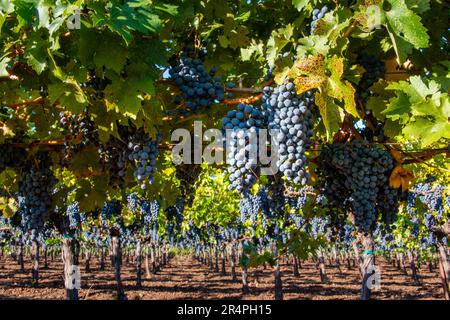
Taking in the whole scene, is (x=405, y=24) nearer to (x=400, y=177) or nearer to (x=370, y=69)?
(x=370, y=69)

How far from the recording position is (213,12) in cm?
320

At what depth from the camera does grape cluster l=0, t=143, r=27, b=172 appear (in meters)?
3.89

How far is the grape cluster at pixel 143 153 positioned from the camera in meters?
2.75

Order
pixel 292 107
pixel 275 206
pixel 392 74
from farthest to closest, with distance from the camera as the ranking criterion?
pixel 275 206, pixel 392 74, pixel 292 107

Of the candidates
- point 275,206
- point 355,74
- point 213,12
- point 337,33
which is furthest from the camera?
point 275,206

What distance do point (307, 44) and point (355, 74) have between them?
0.40 m

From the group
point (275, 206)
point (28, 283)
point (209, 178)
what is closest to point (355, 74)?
point (275, 206)

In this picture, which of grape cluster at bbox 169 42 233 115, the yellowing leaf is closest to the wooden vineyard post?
grape cluster at bbox 169 42 233 115

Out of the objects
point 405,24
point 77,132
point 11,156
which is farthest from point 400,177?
point 11,156

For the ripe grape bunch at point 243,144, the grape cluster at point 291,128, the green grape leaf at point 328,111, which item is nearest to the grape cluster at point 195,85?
the ripe grape bunch at point 243,144

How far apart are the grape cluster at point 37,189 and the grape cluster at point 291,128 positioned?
2932mm

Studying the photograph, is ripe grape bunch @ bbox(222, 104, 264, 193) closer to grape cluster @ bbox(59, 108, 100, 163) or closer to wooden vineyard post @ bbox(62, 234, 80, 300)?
grape cluster @ bbox(59, 108, 100, 163)

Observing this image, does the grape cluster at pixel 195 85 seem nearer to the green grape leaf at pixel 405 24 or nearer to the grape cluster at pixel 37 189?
the green grape leaf at pixel 405 24

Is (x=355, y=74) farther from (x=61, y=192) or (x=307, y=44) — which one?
(x=61, y=192)
